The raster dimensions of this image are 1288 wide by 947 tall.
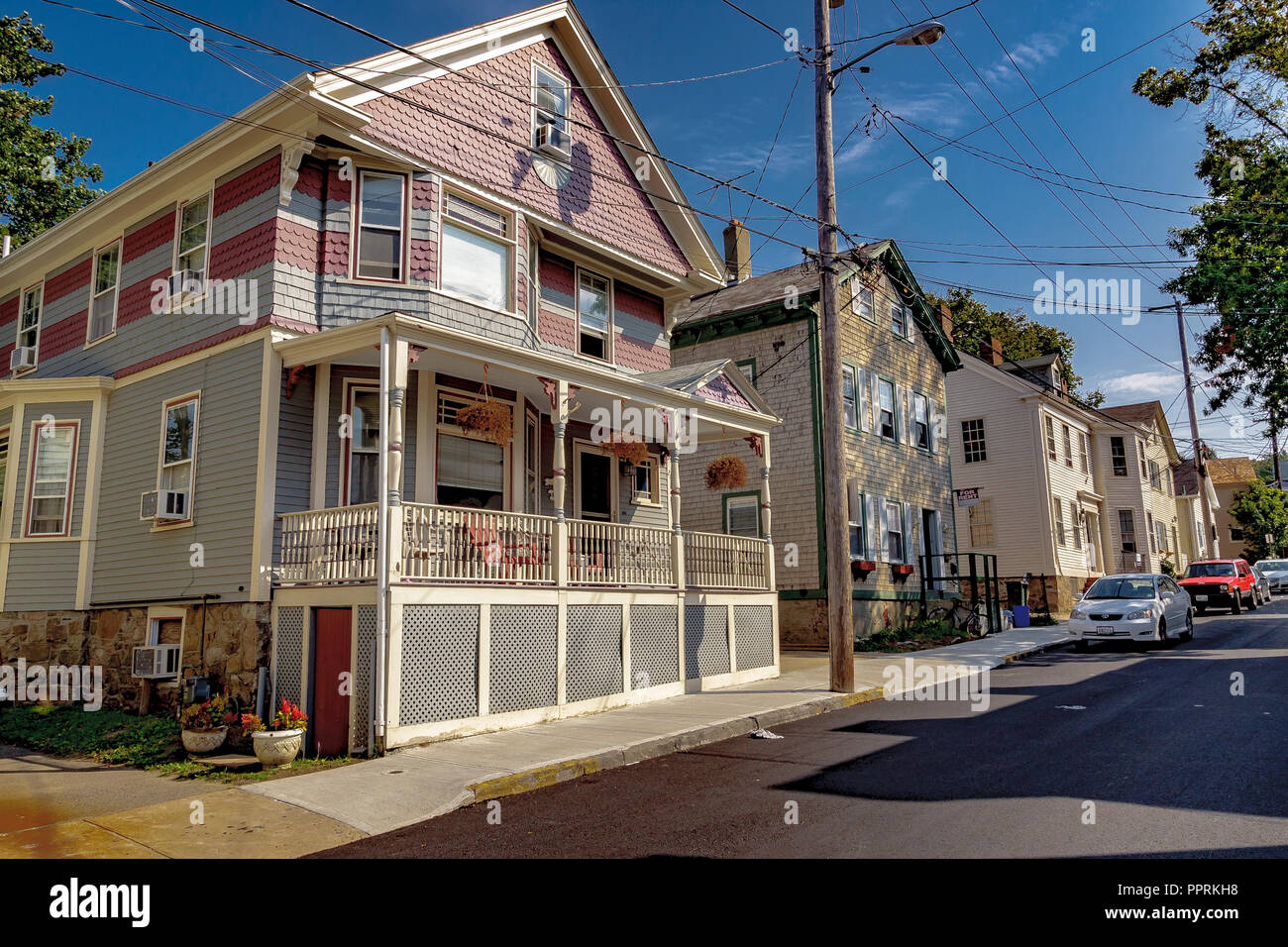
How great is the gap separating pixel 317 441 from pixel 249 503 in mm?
1212

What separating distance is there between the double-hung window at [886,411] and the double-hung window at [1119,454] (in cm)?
2058

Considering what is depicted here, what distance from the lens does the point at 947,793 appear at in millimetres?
6930

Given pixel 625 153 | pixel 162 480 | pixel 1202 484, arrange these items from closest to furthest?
pixel 162 480
pixel 625 153
pixel 1202 484

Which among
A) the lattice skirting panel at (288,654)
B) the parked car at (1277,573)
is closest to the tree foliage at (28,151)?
the lattice skirting panel at (288,654)

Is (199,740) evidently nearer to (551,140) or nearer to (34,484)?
(34,484)

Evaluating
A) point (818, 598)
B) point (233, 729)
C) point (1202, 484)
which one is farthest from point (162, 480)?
point (1202, 484)

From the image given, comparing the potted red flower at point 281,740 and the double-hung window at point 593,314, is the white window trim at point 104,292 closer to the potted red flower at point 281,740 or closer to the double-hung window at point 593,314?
the double-hung window at point 593,314

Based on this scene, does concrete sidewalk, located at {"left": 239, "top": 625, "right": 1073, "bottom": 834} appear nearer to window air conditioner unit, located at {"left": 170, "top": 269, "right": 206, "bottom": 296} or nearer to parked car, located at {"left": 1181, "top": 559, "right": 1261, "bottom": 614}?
window air conditioner unit, located at {"left": 170, "top": 269, "right": 206, "bottom": 296}

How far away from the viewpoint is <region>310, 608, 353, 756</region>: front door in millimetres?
10231

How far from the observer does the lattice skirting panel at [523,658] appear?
35.9 ft

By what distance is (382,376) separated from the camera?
10.4 metres

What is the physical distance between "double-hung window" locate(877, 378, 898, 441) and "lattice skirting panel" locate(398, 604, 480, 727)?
1604 cm
